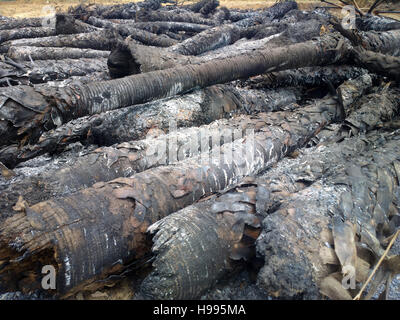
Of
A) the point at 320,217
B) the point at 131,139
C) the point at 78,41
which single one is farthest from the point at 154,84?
the point at 78,41

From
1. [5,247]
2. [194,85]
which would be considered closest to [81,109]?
[194,85]

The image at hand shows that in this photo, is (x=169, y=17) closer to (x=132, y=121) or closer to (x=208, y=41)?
(x=208, y=41)

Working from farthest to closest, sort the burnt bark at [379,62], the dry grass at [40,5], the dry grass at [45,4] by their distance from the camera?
the dry grass at [40,5] → the dry grass at [45,4] → the burnt bark at [379,62]

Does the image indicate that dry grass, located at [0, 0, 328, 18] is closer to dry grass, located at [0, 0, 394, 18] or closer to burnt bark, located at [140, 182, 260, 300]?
dry grass, located at [0, 0, 394, 18]

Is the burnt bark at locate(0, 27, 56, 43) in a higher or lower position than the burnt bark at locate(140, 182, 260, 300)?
higher

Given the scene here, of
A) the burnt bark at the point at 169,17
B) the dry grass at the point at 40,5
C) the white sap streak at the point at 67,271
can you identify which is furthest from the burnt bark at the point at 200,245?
the dry grass at the point at 40,5

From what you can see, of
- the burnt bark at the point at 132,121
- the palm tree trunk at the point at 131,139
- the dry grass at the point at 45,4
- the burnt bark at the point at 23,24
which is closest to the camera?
the palm tree trunk at the point at 131,139

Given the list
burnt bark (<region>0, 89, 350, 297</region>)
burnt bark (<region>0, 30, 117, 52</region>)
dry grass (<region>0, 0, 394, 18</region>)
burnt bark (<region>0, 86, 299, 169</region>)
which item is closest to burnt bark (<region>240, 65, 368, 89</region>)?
burnt bark (<region>0, 86, 299, 169</region>)

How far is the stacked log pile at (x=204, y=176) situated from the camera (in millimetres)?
1238

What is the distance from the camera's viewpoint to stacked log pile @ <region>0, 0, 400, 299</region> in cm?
124

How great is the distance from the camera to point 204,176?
180 cm

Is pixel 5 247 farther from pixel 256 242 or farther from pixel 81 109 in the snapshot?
pixel 81 109

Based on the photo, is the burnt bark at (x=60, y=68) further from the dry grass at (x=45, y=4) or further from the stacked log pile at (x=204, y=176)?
the dry grass at (x=45, y=4)
